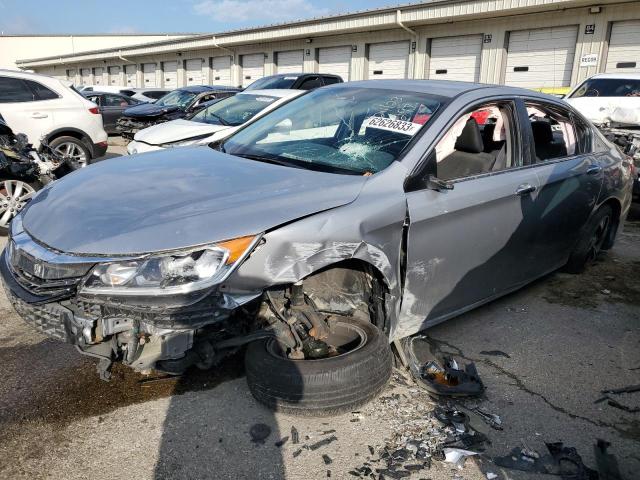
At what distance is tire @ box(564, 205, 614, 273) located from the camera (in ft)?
14.9

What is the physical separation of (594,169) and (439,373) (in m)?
2.41

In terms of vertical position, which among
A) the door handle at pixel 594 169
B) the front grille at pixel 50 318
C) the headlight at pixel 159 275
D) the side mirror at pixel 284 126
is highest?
the side mirror at pixel 284 126

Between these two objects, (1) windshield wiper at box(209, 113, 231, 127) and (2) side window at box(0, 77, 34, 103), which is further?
(2) side window at box(0, 77, 34, 103)

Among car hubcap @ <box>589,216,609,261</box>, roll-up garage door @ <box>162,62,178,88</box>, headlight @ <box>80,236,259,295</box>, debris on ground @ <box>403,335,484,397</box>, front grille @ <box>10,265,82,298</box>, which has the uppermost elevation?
roll-up garage door @ <box>162,62,178,88</box>

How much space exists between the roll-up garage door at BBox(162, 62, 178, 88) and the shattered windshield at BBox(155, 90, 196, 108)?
729 inches

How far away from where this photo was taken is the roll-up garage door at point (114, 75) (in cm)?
3912

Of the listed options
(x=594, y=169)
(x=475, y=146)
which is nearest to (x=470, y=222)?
(x=475, y=146)

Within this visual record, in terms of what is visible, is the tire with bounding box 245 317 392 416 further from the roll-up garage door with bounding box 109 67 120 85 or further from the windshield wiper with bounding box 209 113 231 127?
the roll-up garage door with bounding box 109 67 120 85

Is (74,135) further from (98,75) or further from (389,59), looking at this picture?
(98,75)

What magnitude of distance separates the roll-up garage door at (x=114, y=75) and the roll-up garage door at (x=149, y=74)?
4620 mm

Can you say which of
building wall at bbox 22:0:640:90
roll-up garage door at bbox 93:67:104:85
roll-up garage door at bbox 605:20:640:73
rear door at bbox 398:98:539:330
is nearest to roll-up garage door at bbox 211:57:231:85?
building wall at bbox 22:0:640:90

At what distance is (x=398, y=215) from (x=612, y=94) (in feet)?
30.2

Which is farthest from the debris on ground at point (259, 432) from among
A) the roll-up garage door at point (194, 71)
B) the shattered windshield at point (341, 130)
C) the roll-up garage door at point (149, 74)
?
the roll-up garage door at point (149, 74)

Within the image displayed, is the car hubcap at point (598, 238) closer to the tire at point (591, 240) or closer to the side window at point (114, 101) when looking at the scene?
the tire at point (591, 240)
